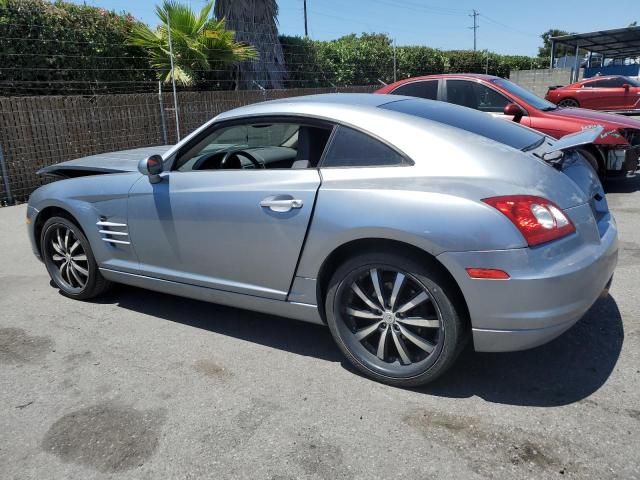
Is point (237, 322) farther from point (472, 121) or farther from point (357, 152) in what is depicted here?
point (472, 121)

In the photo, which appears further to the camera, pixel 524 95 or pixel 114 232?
pixel 524 95

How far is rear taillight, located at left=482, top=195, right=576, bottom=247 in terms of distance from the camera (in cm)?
257

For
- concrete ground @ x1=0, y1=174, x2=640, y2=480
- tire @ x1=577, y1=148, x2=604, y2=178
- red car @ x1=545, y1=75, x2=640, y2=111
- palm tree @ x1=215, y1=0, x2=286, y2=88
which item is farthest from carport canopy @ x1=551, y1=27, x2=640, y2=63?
concrete ground @ x1=0, y1=174, x2=640, y2=480

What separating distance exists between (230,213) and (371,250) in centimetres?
94

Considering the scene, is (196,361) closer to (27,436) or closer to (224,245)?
(224,245)

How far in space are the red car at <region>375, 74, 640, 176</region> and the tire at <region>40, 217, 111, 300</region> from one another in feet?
17.3

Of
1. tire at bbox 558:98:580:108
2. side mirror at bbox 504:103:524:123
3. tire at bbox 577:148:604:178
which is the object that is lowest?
tire at bbox 558:98:580:108

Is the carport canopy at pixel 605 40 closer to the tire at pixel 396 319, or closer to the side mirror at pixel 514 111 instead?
the side mirror at pixel 514 111

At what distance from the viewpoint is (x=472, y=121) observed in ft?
11.7

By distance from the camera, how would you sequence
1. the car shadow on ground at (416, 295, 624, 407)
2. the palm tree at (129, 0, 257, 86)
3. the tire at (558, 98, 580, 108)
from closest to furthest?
the car shadow on ground at (416, 295, 624, 407), the palm tree at (129, 0, 257, 86), the tire at (558, 98, 580, 108)

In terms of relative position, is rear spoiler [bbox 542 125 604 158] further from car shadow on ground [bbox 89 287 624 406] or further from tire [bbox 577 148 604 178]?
tire [bbox 577 148 604 178]

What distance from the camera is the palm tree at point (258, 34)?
14.8 meters

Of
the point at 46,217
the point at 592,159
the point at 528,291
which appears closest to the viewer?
the point at 528,291

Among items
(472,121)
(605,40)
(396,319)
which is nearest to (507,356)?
(396,319)
